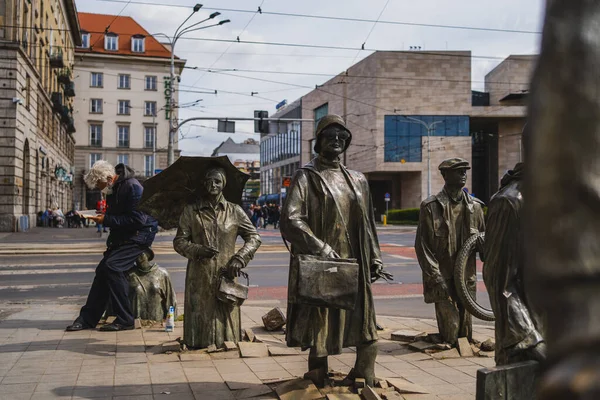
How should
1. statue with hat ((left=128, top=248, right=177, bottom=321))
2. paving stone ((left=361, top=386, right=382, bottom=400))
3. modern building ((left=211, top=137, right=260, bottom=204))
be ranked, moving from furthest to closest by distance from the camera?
modern building ((left=211, top=137, right=260, bottom=204)) < statue with hat ((left=128, top=248, right=177, bottom=321)) < paving stone ((left=361, top=386, right=382, bottom=400))

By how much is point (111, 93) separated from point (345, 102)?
83.4 feet

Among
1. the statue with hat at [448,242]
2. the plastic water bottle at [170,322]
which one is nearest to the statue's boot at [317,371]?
the statue with hat at [448,242]

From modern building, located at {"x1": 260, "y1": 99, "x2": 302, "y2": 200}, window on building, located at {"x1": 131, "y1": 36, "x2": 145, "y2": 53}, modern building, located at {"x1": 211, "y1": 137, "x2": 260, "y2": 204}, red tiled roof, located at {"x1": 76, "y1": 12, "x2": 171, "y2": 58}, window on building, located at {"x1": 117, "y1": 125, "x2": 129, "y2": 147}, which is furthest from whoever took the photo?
modern building, located at {"x1": 211, "y1": 137, "x2": 260, "y2": 204}

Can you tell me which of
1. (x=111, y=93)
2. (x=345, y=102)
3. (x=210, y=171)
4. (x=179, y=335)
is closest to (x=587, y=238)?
(x=210, y=171)

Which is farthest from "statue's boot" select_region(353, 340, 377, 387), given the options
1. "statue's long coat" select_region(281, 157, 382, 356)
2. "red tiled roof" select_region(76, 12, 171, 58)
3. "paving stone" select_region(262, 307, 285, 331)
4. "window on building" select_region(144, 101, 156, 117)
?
→ "window on building" select_region(144, 101, 156, 117)

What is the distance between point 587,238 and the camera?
38.0 inches

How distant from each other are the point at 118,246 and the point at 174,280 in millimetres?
5679

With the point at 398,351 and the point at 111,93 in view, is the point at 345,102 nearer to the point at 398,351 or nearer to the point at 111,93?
the point at 111,93

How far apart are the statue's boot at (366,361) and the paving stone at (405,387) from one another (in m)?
0.34

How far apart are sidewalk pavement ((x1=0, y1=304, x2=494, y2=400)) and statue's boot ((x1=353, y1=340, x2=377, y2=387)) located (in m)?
0.41

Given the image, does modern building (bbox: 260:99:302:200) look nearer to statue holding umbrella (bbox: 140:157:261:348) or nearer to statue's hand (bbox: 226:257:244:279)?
statue holding umbrella (bbox: 140:157:261:348)

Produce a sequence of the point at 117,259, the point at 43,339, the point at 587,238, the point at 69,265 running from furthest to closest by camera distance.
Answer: the point at 69,265 < the point at 117,259 < the point at 43,339 < the point at 587,238

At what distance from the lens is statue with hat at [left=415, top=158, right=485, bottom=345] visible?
7.01 meters

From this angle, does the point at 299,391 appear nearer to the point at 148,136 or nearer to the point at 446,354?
the point at 446,354
